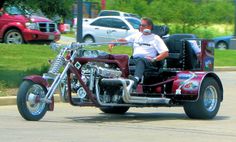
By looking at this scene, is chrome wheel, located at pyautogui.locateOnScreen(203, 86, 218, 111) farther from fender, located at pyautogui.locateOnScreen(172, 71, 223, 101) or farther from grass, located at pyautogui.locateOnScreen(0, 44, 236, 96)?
grass, located at pyautogui.locateOnScreen(0, 44, 236, 96)

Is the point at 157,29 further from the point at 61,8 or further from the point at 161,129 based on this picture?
the point at 61,8

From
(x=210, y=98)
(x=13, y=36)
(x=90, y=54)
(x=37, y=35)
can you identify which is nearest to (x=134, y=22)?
(x=37, y=35)

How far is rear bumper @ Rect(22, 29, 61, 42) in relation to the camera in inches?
1018

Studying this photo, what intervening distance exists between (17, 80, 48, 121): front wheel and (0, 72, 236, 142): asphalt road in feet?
0.43

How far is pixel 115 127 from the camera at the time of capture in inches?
411

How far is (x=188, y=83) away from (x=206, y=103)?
0.56 meters

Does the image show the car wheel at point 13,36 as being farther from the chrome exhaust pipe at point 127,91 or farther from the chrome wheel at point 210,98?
the chrome exhaust pipe at point 127,91

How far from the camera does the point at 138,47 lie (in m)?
11.8

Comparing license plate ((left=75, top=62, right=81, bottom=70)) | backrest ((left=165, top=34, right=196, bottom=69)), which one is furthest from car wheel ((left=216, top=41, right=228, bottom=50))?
license plate ((left=75, top=62, right=81, bottom=70))

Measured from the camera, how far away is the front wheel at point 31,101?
412 inches

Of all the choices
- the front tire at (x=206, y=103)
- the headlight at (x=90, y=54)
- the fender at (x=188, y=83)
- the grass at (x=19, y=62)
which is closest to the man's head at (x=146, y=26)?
the fender at (x=188, y=83)

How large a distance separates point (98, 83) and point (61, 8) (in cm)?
553

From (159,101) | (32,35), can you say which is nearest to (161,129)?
(159,101)

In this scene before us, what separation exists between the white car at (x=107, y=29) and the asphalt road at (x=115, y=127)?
20589mm
